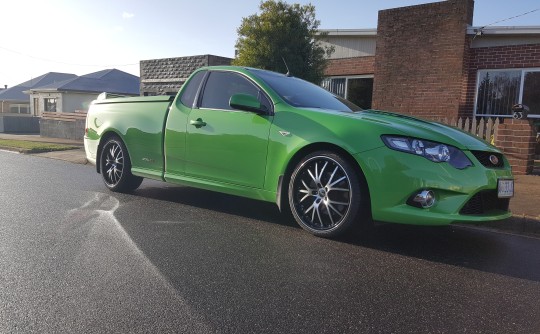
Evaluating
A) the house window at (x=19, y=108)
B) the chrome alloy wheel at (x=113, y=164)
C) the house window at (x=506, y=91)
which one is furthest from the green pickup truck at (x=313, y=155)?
the house window at (x=19, y=108)

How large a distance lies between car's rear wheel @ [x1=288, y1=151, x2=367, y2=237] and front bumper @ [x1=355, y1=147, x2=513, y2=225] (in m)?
0.16

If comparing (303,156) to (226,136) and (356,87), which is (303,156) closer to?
(226,136)

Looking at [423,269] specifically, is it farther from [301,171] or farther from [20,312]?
[20,312]

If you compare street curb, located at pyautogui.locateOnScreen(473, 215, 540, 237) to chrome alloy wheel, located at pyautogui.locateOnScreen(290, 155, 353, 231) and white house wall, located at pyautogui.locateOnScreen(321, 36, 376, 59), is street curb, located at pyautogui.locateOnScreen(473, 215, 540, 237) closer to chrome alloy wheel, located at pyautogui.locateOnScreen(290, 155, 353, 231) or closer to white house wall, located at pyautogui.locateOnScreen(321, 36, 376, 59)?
chrome alloy wheel, located at pyautogui.locateOnScreen(290, 155, 353, 231)

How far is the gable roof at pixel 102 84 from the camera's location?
35.4 m

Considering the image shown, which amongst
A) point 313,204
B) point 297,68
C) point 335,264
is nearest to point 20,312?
point 335,264

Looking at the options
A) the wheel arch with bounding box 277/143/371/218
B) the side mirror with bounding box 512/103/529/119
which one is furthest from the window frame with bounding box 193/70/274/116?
the side mirror with bounding box 512/103/529/119

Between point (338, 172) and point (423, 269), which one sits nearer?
point (423, 269)

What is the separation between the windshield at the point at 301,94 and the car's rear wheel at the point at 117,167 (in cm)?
236

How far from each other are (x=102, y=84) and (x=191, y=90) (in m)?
36.6

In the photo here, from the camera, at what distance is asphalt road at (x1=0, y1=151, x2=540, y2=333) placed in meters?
2.56

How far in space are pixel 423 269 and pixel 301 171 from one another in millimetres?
1419

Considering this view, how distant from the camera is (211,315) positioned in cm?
259

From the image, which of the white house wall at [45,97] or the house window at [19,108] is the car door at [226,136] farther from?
the house window at [19,108]
